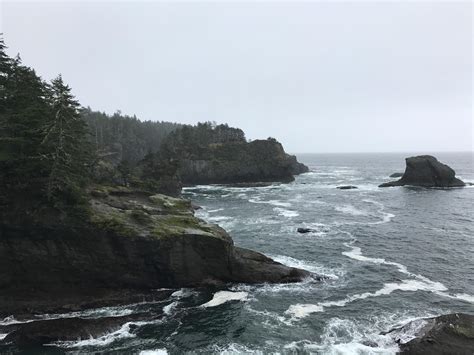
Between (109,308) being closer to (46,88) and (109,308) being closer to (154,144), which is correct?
(46,88)

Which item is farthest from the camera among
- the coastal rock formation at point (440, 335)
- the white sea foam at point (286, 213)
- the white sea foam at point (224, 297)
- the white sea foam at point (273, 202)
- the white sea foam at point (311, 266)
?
the white sea foam at point (273, 202)

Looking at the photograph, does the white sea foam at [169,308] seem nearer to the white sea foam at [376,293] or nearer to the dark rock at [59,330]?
the dark rock at [59,330]

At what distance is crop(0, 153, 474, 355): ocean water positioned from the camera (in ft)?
90.1

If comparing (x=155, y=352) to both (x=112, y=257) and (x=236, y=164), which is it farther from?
(x=236, y=164)

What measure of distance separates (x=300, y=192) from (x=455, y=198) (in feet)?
129

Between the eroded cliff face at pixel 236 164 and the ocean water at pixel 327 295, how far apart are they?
63538 mm

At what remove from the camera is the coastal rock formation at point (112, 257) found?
33250 millimetres

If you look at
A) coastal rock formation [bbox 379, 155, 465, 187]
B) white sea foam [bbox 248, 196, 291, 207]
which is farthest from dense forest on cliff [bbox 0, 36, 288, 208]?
coastal rock formation [bbox 379, 155, 465, 187]

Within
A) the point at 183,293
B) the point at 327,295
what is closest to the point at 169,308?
the point at 183,293

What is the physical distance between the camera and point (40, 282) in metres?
33.6

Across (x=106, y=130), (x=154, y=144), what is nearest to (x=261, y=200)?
(x=106, y=130)

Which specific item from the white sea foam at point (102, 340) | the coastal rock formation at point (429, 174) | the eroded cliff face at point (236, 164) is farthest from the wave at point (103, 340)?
the coastal rock formation at point (429, 174)

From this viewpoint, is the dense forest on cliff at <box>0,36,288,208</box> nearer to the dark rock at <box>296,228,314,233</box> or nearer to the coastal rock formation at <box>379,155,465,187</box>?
the dark rock at <box>296,228,314,233</box>

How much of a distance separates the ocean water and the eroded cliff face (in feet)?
208
